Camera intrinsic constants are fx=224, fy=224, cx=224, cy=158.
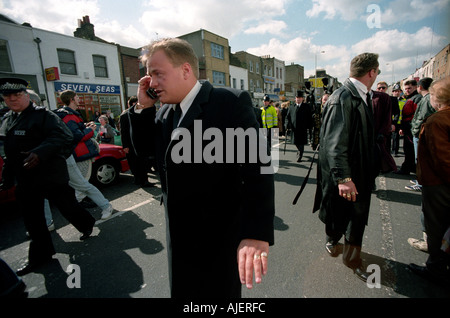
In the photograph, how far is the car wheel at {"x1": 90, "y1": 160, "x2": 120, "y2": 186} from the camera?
5.39 meters

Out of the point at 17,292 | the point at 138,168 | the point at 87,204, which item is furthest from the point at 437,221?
the point at 87,204

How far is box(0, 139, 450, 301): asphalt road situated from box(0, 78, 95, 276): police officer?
37 centimetres

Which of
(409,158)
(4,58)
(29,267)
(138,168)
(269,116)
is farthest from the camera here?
(4,58)

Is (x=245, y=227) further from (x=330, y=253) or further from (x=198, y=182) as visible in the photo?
(x=330, y=253)

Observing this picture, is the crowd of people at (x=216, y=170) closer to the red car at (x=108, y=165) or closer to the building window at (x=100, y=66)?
the red car at (x=108, y=165)

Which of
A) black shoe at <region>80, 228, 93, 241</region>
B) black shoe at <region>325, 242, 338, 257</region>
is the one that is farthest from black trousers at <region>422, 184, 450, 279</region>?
black shoe at <region>80, 228, 93, 241</region>

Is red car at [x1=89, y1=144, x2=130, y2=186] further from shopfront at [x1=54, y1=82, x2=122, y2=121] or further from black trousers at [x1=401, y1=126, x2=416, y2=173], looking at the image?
shopfront at [x1=54, y1=82, x2=122, y2=121]

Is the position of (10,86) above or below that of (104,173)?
above

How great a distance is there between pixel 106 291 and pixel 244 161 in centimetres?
215

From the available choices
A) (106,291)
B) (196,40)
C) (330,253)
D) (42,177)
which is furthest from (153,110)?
(196,40)

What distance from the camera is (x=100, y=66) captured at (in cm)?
1666

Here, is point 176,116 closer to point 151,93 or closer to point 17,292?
point 151,93

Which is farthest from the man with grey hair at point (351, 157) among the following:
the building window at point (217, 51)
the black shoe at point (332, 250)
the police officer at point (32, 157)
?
the building window at point (217, 51)

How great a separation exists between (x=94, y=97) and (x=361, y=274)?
18.6 meters
